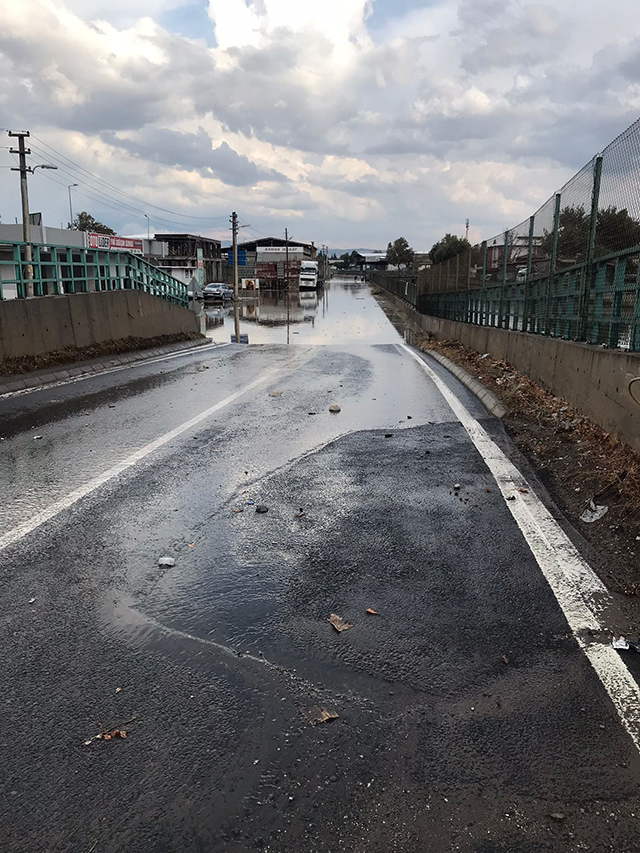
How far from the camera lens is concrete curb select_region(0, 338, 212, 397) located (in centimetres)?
1141

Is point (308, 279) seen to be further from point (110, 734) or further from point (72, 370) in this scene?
point (110, 734)

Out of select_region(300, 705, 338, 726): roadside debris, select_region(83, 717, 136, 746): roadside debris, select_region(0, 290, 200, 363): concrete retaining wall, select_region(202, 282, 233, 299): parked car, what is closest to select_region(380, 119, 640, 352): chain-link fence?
select_region(300, 705, 338, 726): roadside debris

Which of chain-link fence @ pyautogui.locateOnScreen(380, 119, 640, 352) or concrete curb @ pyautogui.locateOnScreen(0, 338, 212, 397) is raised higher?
chain-link fence @ pyautogui.locateOnScreen(380, 119, 640, 352)

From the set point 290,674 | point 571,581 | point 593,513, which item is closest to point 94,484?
point 290,674

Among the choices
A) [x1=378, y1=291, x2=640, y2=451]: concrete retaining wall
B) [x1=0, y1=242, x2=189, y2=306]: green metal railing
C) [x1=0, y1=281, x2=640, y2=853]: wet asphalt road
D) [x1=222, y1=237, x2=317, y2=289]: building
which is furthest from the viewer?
[x1=222, y1=237, x2=317, y2=289]: building

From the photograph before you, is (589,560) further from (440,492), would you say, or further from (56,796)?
(56,796)

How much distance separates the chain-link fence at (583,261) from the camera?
7238 millimetres

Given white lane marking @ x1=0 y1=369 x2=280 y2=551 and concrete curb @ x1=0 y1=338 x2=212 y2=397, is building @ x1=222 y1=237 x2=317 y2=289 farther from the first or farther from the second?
white lane marking @ x1=0 y1=369 x2=280 y2=551

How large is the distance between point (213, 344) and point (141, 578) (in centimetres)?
1847

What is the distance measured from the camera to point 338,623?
352 cm

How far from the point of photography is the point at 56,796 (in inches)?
90.5

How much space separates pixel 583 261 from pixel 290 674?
312 inches

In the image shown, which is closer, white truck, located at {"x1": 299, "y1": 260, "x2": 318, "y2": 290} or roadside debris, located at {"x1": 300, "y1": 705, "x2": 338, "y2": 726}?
roadside debris, located at {"x1": 300, "y1": 705, "x2": 338, "y2": 726}

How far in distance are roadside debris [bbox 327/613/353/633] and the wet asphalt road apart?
0.18 ft
